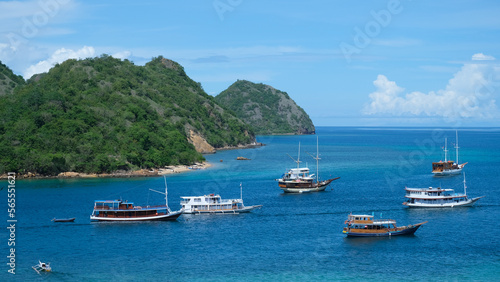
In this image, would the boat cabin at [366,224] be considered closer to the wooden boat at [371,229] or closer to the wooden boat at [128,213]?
the wooden boat at [371,229]

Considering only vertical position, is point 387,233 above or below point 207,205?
below

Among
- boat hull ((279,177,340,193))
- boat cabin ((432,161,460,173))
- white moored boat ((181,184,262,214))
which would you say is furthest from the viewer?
boat cabin ((432,161,460,173))

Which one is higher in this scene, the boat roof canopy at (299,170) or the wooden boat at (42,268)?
the boat roof canopy at (299,170)

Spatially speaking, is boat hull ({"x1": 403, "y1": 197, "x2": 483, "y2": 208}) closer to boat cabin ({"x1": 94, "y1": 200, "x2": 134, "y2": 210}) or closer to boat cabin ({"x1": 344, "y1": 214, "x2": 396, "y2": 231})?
boat cabin ({"x1": 344, "y1": 214, "x2": 396, "y2": 231})

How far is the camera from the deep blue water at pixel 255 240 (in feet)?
179

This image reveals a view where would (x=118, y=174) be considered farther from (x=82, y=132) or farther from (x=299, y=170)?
(x=299, y=170)

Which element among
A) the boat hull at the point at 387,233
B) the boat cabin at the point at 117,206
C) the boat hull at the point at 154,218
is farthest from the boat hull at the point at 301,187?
the boat hull at the point at 387,233

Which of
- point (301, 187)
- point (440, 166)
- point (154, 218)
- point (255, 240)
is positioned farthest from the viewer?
point (440, 166)

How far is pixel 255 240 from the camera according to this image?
67.2m

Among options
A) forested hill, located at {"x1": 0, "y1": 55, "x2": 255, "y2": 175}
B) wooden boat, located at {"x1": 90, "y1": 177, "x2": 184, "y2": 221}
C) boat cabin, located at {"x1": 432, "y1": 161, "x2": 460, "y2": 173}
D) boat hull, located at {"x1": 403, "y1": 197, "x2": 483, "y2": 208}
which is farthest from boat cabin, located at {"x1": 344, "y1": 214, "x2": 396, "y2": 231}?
forested hill, located at {"x1": 0, "y1": 55, "x2": 255, "y2": 175}

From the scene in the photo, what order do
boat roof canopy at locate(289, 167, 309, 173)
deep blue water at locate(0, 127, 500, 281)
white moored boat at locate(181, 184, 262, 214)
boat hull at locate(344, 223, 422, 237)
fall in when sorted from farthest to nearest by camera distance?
boat roof canopy at locate(289, 167, 309, 173) → white moored boat at locate(181, 184, 262, 214) → boat hull at locate(344, 223, 422, 237) → deep blue water at locate(0, 127, 500, 281)

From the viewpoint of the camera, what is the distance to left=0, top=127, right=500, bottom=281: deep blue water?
5453 cm

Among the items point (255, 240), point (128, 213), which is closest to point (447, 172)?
point (255, 240)

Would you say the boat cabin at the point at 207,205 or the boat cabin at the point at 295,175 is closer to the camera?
the boat cabin at the point at 207,205
